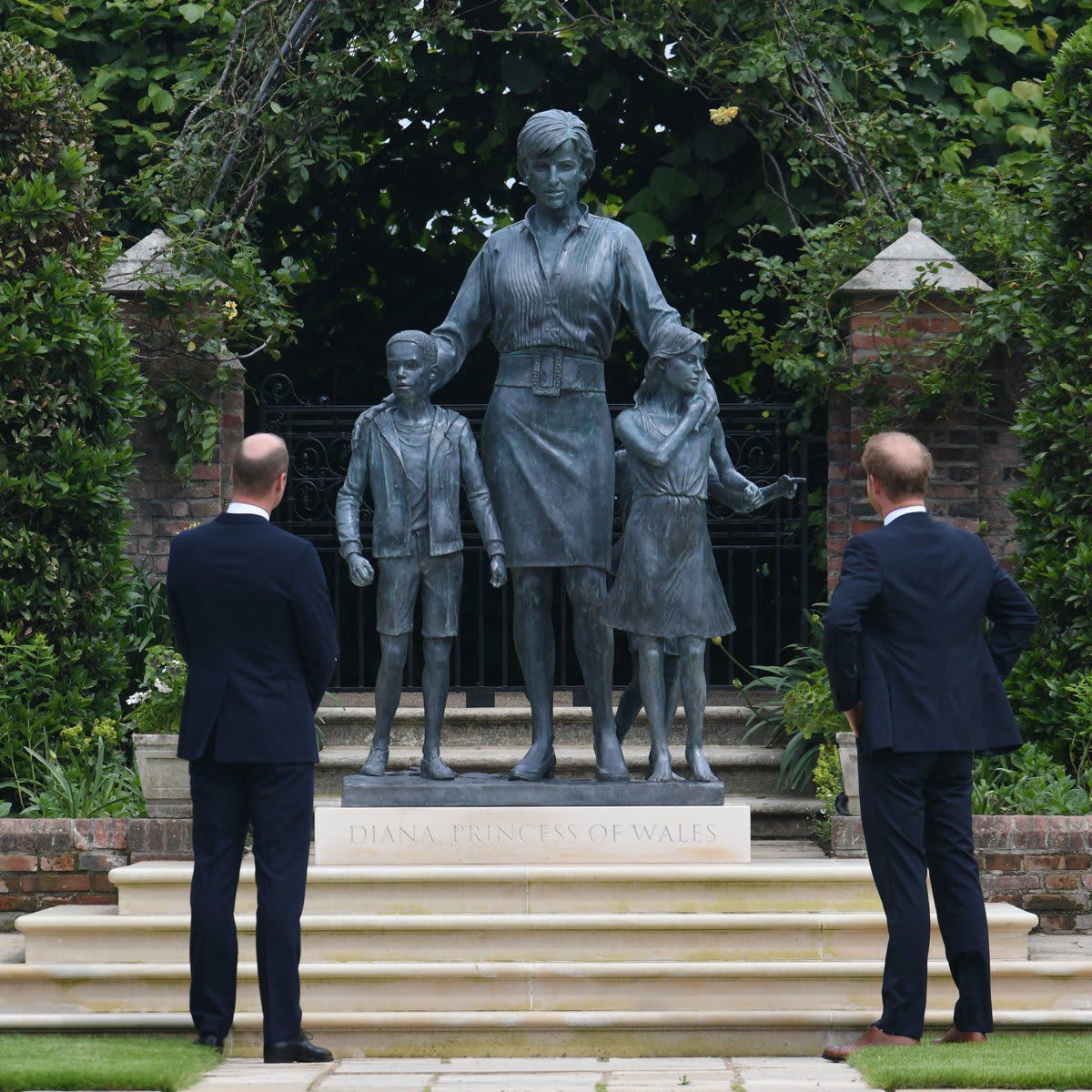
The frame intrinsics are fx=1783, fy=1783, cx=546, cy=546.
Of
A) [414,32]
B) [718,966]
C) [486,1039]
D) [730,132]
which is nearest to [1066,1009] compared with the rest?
[718,966]

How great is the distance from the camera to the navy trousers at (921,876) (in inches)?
190

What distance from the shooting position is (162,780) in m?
6.96

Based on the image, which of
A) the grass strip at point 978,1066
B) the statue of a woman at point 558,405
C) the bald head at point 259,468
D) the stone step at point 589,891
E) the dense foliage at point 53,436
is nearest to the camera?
the grass strip at point 978,1066

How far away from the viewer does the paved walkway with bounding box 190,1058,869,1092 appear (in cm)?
451

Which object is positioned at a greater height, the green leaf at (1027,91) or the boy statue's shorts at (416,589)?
the green leaf at (1027,91)

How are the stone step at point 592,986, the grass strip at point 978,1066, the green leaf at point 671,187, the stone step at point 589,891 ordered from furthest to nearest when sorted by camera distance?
the green leaf at point 671,187 → the stone step at point 589,891 → the stone step at point 592,986 → the grass strip at point 978,1066

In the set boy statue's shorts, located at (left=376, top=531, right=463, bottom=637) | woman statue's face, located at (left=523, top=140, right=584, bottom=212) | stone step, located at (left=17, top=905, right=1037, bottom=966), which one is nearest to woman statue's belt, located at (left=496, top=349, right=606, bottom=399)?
woman statue's face, located at (left=523, top=140, right=584, bottom=212)

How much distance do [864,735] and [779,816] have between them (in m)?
2.88

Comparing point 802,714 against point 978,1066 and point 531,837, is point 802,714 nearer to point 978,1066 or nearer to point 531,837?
point 531,837

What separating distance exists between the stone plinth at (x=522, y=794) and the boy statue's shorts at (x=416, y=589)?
1.86 ft

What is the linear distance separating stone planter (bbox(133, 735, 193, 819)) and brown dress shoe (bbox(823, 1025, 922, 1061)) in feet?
9.67

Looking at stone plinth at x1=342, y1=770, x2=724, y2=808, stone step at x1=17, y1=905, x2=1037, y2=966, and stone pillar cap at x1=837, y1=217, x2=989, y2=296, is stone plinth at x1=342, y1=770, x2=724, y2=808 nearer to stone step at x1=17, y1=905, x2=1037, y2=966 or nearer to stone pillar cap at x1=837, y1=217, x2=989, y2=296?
stone step at x1=17, y1=905, x2=1037, y2=966

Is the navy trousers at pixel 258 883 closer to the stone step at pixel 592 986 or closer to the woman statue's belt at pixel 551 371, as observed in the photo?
the stone step at pixel 592 986

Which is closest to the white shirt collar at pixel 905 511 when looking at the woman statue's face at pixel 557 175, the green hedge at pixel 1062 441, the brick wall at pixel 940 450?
the woman statue's face at pixel 557 175
